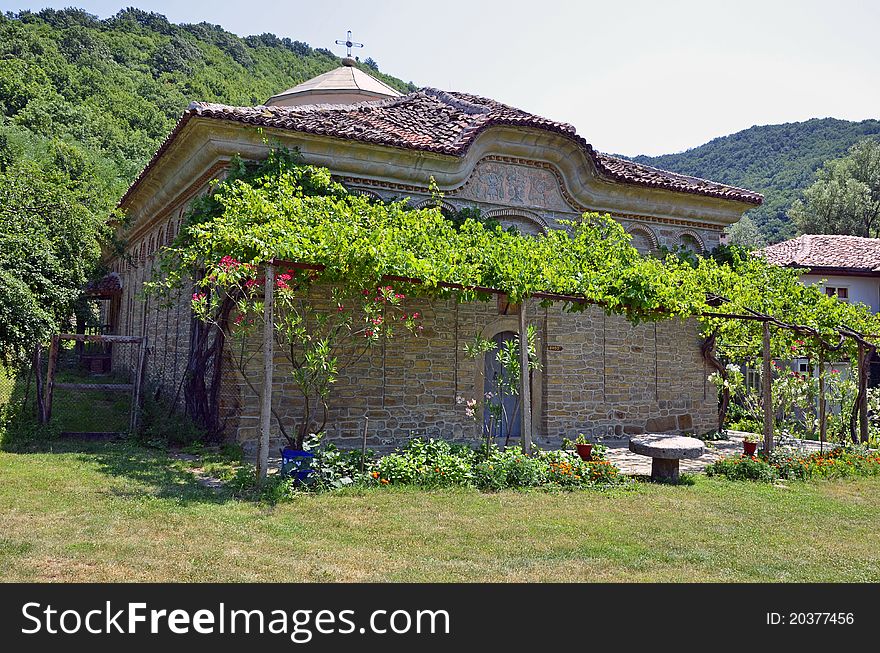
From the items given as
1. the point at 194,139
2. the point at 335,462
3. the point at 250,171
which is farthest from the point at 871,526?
the point at 194,139

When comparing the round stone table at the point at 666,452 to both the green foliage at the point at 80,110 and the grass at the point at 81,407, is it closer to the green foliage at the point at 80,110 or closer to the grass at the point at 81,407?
the grass at the point at 81,407

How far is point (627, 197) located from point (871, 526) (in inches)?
327

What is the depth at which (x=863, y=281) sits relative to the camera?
29.3 meters

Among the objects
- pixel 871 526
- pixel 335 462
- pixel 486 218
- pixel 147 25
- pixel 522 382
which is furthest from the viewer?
pixel 147 25

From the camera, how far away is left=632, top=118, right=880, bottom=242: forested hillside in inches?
2215

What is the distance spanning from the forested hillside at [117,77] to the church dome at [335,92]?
9.02 metres

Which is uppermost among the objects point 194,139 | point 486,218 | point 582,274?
point 194,139

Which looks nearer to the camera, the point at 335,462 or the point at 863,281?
the point at 335,462

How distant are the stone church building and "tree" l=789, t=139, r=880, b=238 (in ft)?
98.2

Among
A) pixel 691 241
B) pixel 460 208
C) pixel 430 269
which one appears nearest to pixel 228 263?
pixel 430 269

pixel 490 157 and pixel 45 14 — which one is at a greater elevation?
pixel 45 14
